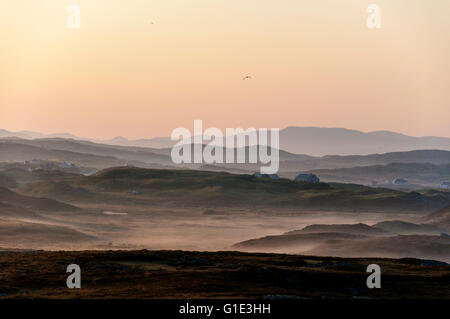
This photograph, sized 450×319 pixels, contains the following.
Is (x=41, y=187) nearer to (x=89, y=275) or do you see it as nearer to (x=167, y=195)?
(x=167, y=195)

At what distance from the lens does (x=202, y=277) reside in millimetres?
42000

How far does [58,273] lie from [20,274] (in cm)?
213

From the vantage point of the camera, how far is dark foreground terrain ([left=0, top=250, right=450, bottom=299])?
37719 mm

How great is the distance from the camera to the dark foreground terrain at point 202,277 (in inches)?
1485

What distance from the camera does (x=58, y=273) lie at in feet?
146

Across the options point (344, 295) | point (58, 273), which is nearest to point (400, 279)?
point (344, 295)

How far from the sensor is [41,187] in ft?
492
